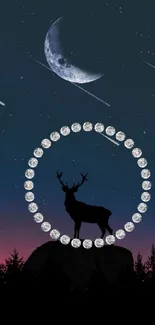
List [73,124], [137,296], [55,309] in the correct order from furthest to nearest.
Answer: [73,124] < [137,296] < [55,309]

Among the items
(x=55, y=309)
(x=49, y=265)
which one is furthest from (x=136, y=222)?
(x=55, y=309)

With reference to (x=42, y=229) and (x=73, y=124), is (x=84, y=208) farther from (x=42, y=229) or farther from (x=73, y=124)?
(x=73, y=124)

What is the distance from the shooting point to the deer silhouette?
24156 millimetres

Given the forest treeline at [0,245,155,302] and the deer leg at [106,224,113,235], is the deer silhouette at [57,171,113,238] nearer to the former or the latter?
the deer leg at [106,224,113,235]

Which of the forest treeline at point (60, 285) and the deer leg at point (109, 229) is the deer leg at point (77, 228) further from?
the forest treeline at point (60, 285)

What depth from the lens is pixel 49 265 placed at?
703 inches

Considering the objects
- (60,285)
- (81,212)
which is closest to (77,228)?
(81,212)

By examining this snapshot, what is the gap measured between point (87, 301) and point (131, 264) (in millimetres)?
9060

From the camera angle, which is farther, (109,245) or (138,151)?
(138,151)

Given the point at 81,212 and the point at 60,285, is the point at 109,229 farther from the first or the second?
the point at 60,285

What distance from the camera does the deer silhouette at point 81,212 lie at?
951 inches

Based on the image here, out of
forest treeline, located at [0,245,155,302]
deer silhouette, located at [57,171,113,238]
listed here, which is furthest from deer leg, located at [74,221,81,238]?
forest treeline, located at [0,245,155,302]

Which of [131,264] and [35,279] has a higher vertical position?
[131,264]

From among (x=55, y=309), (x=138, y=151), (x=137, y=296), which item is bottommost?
(x=55, y=309)
